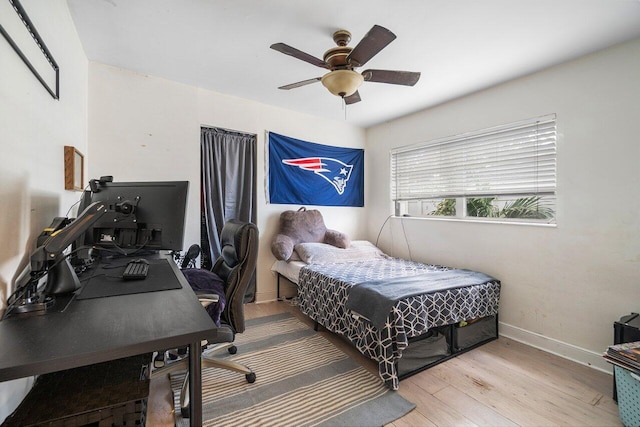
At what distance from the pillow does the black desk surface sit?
218 cm

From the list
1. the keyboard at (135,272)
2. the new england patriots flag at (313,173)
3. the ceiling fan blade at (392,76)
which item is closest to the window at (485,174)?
the new england patriots flag at (313,173)

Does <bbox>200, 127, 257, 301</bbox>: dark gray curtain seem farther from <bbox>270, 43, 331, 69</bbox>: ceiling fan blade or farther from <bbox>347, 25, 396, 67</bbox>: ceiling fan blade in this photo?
<bbox>347, 25, 396, 67</bbox>: ceiling fan blade

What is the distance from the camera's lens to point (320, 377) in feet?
6.22

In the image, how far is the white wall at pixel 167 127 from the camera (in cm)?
251

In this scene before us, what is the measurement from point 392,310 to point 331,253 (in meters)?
1.46

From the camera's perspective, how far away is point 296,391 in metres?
1.75

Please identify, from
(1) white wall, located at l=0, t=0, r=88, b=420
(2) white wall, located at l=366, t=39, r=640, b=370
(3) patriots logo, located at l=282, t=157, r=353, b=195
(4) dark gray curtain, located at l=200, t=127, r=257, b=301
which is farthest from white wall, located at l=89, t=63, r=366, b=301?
(2) white wall, located at l=366, t=39, r=640, b=370

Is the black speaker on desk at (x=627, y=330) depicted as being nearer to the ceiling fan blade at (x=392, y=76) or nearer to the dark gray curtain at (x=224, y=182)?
the ceiling fan blade at (x=392, y=76)

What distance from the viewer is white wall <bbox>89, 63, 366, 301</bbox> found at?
251cm

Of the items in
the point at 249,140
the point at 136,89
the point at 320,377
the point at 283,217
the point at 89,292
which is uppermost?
the point at 136,89

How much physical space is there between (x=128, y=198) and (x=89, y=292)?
63 centimetres

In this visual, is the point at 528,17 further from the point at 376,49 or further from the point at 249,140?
the point at 249,140

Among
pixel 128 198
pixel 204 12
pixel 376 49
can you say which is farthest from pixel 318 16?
pixel 128 198

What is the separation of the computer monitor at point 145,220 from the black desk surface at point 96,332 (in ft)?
1.75
